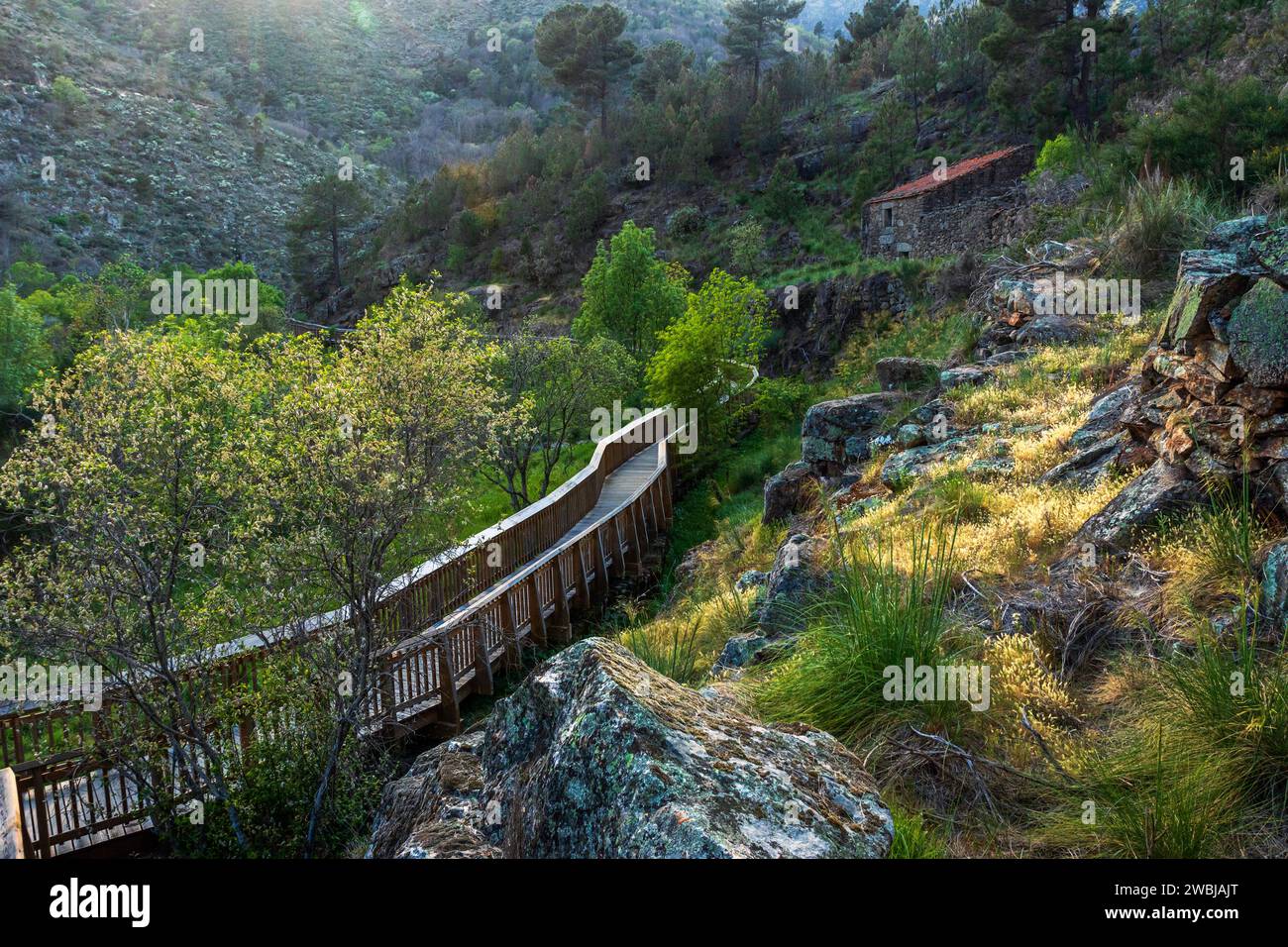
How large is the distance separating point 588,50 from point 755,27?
38.4ft

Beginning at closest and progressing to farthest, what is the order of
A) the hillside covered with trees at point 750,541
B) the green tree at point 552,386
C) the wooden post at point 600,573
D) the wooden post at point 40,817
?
the hillside covered with trees at point 750,541
the wooden post at point 40,817
the wooden post at point 600,573
the green tree at point 552,386

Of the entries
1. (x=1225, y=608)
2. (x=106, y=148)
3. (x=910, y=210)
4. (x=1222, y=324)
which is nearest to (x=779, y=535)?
(x=1222, y=324)

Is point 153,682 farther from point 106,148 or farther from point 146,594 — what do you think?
point 106,148

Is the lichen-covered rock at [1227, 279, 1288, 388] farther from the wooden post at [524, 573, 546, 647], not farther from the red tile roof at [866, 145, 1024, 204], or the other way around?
the red tile roof at [866, 145, 1024, 204]

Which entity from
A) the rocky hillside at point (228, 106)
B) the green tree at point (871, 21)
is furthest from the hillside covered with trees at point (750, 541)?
the rocky hillside at point (228, 106)

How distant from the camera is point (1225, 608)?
4.73m

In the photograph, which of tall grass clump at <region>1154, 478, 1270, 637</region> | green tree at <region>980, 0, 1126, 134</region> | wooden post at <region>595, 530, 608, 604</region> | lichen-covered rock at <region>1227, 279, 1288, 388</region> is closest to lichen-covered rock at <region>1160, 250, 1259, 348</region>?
lichen-covered rock at <region>1227, 279, 1288, 388</region>

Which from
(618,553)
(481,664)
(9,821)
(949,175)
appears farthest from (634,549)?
(949,175)

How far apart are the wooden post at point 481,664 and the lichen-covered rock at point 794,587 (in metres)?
6.08

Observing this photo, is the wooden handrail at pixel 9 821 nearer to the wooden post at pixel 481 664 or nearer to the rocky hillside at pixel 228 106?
the wooden post at pixel 481 664

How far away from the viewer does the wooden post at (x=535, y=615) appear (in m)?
13.8

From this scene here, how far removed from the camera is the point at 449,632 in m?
11.2

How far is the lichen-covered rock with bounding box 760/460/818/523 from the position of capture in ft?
43.5

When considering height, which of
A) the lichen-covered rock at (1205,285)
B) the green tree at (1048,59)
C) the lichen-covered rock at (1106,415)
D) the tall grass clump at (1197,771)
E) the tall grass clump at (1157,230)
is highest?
the green tree at (1048,59)
